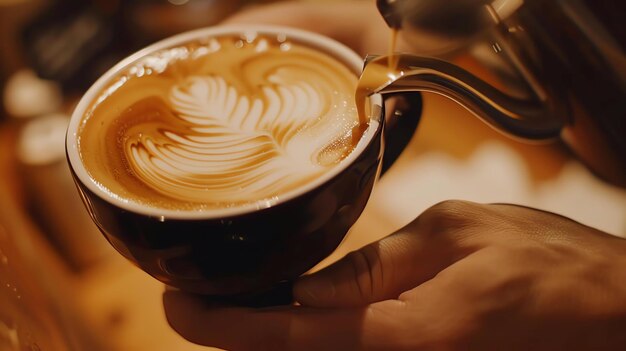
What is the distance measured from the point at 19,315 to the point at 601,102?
56 cm

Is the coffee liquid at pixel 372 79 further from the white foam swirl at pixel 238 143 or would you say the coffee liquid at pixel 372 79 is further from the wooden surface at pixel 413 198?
the wooden surface at pixel 413 198

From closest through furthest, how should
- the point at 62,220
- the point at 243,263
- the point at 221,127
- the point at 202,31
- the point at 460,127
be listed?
the point at 243,263 < the point at 221,127 < the point at 202,31 < the point at 62,220 < the point at 460,127

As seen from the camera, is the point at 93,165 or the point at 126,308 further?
the point at 126,308

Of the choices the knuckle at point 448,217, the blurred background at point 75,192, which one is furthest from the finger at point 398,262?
the blurred background at point 75,192

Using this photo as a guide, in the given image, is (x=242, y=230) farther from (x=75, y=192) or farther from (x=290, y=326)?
(x=75, y=192)

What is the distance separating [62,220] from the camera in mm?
1040

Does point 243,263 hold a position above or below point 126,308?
above

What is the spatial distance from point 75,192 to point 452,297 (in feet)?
2.55

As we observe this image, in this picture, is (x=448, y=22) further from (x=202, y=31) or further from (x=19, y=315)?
(x=19, y=315)

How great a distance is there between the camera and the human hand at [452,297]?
0.44 m

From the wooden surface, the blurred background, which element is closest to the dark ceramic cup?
the blurred background

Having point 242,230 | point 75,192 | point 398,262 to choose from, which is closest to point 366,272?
point 398,262

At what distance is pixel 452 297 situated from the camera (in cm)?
45

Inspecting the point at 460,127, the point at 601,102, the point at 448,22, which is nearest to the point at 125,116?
the point at 448,22
